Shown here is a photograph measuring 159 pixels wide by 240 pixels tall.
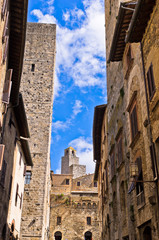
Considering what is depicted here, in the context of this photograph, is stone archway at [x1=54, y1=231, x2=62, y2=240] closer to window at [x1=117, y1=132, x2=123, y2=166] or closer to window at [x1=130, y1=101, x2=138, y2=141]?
window at [x1=117, y1=132, x2=123, y2=166]

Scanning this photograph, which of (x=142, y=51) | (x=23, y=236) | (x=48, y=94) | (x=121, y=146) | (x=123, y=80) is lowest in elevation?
(x=23, y=236)

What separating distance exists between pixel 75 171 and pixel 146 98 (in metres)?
60.5

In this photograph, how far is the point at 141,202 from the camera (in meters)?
A: 7.99

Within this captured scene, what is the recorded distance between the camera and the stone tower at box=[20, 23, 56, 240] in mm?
25297

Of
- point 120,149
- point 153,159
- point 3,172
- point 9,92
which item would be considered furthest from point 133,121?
point 3,172

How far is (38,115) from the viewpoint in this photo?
95.8 ft

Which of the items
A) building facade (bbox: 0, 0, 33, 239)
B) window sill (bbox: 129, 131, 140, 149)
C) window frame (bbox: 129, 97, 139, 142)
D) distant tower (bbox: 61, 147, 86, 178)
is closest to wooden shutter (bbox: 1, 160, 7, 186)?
building facade (bbox: 0, 0, 33, 239)

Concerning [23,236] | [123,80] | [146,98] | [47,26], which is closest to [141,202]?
[146,98]

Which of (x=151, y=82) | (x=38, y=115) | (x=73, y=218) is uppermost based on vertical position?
(x=38, y=115)

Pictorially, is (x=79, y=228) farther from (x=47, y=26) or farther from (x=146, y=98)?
(x=146, y=98)

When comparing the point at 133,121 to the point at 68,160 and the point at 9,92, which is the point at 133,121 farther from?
the point at 68,160

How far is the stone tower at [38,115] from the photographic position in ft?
83.0

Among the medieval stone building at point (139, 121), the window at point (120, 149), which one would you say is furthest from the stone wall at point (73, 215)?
the window at point (120, 149)

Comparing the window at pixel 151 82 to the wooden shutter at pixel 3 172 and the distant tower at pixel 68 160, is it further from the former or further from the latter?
the distant tower at pixel 68 160
